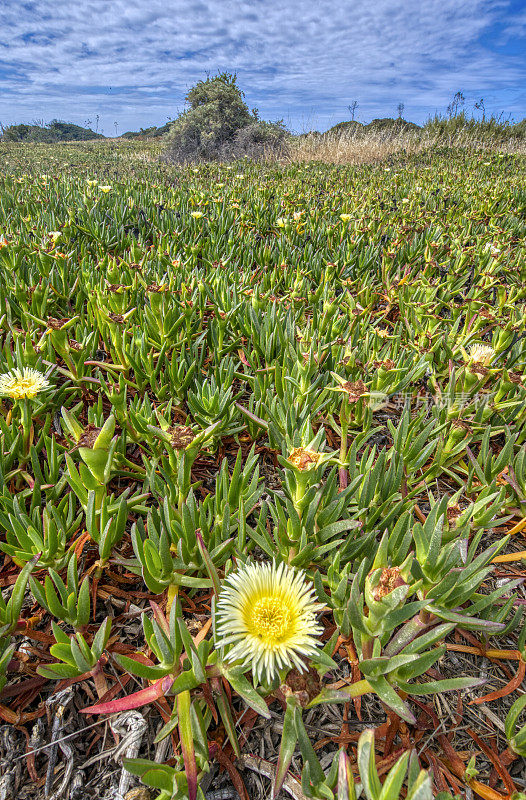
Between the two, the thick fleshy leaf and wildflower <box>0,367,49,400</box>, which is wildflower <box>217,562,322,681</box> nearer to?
the thick fleshy leaf

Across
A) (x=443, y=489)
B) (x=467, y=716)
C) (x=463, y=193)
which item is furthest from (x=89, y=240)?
(x=463, y=193)

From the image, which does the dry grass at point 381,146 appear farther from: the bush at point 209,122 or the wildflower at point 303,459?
the wildflower at point 303,459

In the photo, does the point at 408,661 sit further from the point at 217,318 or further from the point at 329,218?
the point at 329,218

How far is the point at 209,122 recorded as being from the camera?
11.9 m

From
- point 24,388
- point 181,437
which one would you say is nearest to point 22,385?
point 24,388

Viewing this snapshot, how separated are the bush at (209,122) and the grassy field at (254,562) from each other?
1104 centimetres

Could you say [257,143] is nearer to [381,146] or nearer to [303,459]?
[381,146]

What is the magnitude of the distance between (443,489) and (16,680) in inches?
51.3

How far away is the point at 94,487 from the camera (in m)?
1.05

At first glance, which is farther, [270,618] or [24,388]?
[24,388]

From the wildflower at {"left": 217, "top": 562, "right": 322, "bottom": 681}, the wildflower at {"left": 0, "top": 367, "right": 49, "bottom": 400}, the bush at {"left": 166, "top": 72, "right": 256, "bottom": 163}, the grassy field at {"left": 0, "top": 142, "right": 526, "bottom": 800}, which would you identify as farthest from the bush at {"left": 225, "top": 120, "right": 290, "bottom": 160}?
the wildflower at {"left": 217, "top": 562, "right": 322, "bottom": 681}

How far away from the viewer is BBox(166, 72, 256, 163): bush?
38.1ft

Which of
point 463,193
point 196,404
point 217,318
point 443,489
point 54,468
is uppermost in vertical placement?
point 463,193

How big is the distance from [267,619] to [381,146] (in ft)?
43.1
